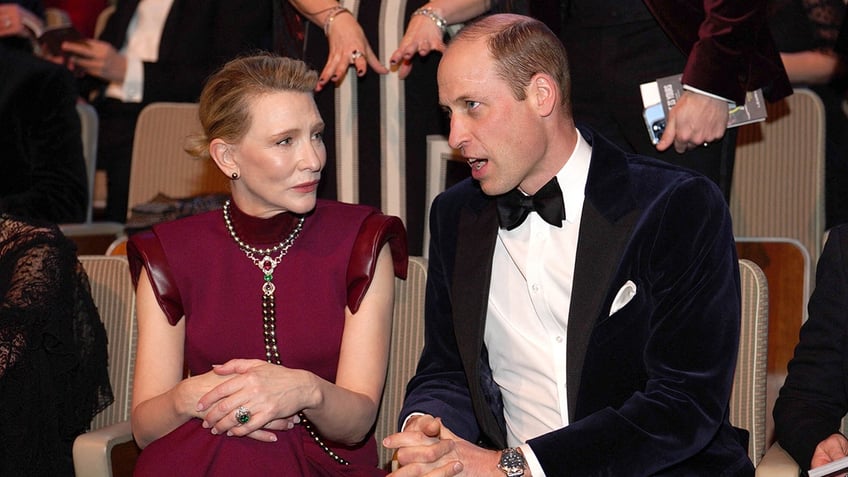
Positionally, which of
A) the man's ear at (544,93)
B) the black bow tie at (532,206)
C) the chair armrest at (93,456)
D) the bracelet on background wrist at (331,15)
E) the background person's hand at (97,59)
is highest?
the bracelet on background wrist at (331,15)

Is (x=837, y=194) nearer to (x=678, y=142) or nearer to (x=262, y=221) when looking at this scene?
(x=678, y=142)

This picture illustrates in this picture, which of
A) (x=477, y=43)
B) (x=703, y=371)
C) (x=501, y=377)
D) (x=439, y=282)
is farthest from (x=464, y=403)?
(x=477, y=43)

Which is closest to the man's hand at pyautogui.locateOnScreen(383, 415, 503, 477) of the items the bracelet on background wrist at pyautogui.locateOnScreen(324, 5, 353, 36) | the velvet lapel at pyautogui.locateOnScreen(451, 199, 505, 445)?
the velvet lapel at pyautogui.locateOnScreen(451, 199, 505, 445)

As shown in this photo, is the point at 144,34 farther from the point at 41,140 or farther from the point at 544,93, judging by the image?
the point at 544,93

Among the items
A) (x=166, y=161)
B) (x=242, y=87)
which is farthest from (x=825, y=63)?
(x=166, y=161)

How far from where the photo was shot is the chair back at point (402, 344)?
2924 mm

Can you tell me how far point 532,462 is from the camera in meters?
2.26

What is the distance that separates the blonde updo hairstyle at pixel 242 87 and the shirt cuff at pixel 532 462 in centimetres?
106

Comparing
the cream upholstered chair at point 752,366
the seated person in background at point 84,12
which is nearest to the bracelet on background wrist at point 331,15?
the cream upholstered chair at point 752,366

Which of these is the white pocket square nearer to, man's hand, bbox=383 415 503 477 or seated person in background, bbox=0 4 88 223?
man's hand, bbox=383 415 503 477

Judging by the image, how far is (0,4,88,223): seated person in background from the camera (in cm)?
435

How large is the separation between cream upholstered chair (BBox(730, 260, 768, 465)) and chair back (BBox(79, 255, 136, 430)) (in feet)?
5.32

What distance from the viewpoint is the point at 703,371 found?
2307mm

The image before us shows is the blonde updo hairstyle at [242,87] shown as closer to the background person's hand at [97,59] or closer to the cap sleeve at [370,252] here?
the cap sleeve at [370,252]
